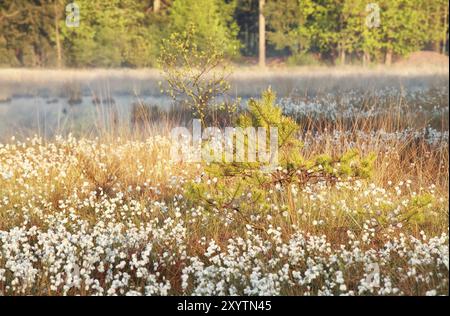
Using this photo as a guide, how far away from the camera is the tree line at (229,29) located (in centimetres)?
2402

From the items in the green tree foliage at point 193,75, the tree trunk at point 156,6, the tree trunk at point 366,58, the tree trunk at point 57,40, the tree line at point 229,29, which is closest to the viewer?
the green tree foliage at point 193,75

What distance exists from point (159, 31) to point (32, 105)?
306 inches

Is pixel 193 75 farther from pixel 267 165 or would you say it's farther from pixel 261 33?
pixel 261 33

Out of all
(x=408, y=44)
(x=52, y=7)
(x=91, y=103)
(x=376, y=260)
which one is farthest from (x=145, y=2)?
(x=376, y=260)

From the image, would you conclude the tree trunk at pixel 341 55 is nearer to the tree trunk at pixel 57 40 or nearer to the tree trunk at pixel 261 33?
the tree trunk at pixel 261 33

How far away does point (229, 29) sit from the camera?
2506cm

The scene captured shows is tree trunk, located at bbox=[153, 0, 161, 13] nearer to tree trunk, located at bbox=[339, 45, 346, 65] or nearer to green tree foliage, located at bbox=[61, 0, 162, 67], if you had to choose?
green tree foliage, located at bbox=[61, 0, 162, 67]

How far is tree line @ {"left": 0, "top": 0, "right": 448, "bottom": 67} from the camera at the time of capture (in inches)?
945

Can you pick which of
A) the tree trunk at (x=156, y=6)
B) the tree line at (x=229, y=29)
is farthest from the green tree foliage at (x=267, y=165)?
the tree trunk at (x=156, y=6)

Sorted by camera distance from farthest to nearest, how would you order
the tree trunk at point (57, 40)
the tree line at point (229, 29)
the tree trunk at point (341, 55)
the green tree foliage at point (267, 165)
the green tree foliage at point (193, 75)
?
the tree trunk at point (341, 55) < the tree trunk at point (57, 40) < the tree line at point (229, 29) < the green tree foliage at point (193, 75) < the green tree foliage at point (267, 165)

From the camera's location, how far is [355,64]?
2870 centimetres

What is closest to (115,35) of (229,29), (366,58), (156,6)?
(156,6)

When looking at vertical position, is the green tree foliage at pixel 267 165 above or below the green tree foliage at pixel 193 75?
below
